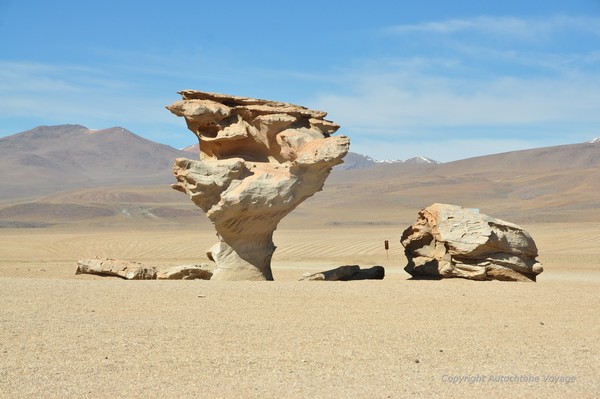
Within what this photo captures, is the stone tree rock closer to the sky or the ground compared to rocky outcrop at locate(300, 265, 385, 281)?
closer to the sky

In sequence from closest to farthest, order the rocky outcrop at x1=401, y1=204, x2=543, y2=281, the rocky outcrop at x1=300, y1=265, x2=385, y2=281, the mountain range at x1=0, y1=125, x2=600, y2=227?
the rocky outcrop at x1=401, y1=204, x2=543, y2=281 → the rocky outcrop at x1=300, y1=265, x2=385, y2=281 → the mountain range at x1=0, y1=125, x2=600, y2=227

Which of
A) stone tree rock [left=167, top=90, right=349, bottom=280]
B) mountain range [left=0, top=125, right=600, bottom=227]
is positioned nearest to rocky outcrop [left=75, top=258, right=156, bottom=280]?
stone tree rock [left=167, top=90, right=349, bottom=280]

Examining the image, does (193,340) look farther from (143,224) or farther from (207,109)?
(143,224)

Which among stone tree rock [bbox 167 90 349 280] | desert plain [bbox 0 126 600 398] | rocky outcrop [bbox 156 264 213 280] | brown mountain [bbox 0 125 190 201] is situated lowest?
desert plain [bbox 0 126 600 398]

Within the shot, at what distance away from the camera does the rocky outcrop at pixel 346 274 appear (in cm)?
1513

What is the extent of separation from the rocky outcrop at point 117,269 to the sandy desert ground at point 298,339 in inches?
111

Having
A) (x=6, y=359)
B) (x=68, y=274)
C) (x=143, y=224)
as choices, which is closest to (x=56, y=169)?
(x=143, y=224)

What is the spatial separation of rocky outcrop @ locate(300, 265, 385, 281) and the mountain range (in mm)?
36108

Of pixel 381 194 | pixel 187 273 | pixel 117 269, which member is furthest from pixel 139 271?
pixel 381 194

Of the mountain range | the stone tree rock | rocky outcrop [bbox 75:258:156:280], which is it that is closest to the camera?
the stone tree rock

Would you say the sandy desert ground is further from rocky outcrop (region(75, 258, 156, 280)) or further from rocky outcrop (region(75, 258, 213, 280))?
rocky outcrop (region(75, 258, 156, 280))

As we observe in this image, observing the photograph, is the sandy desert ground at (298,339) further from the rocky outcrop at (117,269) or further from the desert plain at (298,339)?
the rocky outcrop at (117,269)

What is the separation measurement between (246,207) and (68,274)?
5108 millimetres

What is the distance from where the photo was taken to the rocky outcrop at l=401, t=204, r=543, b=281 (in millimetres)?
14469
